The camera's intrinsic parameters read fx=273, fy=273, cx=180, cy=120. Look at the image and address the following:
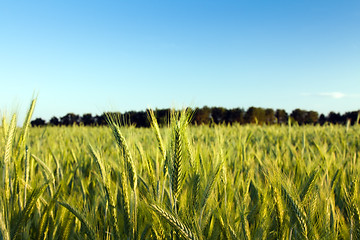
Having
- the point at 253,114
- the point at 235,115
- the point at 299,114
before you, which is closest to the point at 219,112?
the point at 235,115

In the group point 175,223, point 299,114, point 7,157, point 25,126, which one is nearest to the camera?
point 175,223

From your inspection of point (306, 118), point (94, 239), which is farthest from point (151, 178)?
point (306, 118)

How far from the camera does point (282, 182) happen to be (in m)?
0.92

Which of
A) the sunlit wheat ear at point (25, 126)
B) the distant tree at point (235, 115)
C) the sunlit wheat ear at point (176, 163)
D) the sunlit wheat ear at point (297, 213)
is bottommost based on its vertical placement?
the sunlit wheat ear at point (297, 213)

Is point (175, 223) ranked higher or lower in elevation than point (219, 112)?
lower

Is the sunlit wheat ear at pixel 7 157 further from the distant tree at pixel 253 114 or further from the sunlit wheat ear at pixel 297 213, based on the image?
the distant tree at pixel 253 114

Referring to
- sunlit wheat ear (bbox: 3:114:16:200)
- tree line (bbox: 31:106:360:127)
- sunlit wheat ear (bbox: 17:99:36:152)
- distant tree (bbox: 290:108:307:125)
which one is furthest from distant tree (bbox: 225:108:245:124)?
sunlit wheat ear (bbox: 3:114:16:200)

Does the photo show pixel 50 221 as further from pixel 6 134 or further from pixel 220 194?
pixel 220 194

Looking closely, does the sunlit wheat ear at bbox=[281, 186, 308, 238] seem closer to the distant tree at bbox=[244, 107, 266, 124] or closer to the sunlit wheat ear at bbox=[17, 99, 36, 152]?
the sunlit wheat ear at bbox=[17, 99, 36, 152]

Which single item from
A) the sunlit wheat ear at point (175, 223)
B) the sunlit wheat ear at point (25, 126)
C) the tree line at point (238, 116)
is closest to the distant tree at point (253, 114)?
the tree line at point (238, 116)

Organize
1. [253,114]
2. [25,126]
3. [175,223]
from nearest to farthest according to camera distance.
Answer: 1. [175,223]
2. [25,126]
3. [253,114]

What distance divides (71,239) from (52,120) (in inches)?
626

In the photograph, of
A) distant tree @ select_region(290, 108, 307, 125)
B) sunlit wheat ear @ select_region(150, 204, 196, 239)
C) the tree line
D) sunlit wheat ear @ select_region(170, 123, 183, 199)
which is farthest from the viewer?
distant tree @ select_region(290, 108, 307, 125)

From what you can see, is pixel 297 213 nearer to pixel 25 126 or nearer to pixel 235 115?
pixel 25 126
